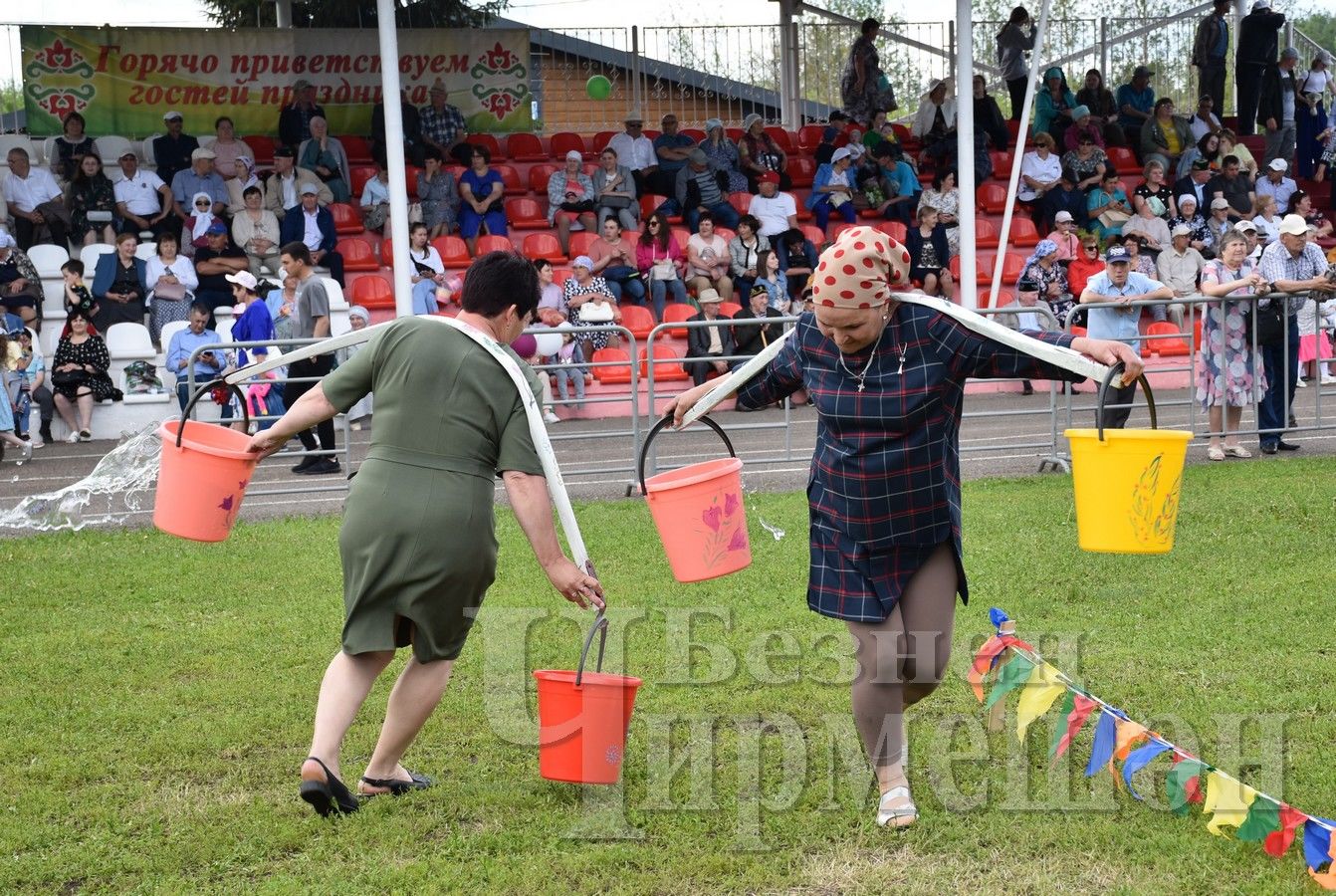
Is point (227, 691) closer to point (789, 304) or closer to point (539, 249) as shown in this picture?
point (789, 304)

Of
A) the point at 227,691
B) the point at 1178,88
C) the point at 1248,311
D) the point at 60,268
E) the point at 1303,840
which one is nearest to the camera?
the point at 1303,840

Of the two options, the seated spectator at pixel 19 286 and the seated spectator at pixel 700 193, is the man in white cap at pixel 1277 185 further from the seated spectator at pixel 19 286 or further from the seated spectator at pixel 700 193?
the seated spectator at pixel 19 286

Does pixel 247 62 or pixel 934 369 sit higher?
pixel 247 62

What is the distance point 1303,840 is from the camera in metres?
3.72

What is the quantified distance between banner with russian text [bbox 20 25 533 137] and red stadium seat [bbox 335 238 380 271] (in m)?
2.78

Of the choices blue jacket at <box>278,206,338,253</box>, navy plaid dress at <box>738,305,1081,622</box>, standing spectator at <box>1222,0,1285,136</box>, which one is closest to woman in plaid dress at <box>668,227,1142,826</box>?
navy plaid dress at <box>738,305,1081,622</box>

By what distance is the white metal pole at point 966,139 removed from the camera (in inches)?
634

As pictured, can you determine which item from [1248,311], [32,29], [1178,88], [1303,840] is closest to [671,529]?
[1303,840]

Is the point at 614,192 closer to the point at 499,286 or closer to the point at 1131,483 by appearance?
the point at 499,286

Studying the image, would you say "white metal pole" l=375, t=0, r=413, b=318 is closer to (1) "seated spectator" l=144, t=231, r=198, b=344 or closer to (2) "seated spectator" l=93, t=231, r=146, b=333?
(1) "seated spectator" l=144, t=231, r=198, b=344

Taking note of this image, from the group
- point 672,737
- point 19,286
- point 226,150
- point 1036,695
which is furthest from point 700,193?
point 1036,695

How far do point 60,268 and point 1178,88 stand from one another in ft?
60.0

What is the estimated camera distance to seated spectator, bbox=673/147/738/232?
18672 millimetres

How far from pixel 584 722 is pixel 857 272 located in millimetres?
1571
